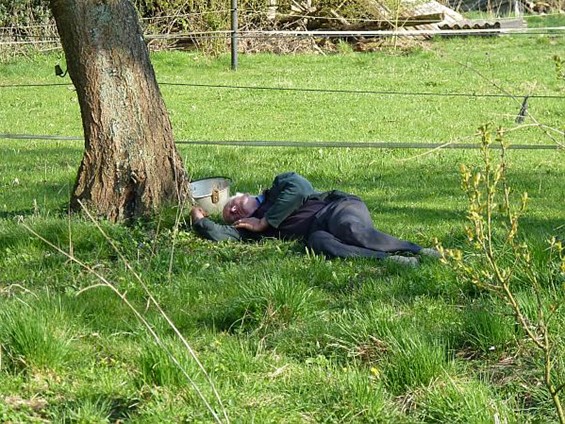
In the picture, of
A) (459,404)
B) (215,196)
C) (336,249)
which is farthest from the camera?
(215,196)

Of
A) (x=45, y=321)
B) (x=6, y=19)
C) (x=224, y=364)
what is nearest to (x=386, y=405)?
(x=224, y=364)

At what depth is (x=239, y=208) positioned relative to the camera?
713cm

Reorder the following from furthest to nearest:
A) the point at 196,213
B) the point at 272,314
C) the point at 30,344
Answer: the point at 196,213
the point at 272,314
the point at 30,344

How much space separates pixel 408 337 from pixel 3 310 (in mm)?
1919

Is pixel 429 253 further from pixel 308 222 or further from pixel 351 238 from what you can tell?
pixel 308 222

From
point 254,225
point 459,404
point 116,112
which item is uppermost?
point 116,112

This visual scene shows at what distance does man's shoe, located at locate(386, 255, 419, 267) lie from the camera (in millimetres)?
5795

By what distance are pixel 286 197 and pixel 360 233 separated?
0.76 metres

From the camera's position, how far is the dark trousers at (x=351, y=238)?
620cm

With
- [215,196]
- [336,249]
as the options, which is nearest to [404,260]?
[336,249]

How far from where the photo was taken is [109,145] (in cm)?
683

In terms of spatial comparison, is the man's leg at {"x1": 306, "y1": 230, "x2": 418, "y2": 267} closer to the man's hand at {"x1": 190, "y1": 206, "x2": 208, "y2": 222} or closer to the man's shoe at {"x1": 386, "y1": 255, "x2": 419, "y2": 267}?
the man's shoe at {"x1": 386, "y1": 255, "x2": 419, "y2": 267}

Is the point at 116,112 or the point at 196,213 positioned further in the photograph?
the point at 196,213

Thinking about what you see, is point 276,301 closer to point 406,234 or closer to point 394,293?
point 394,293
